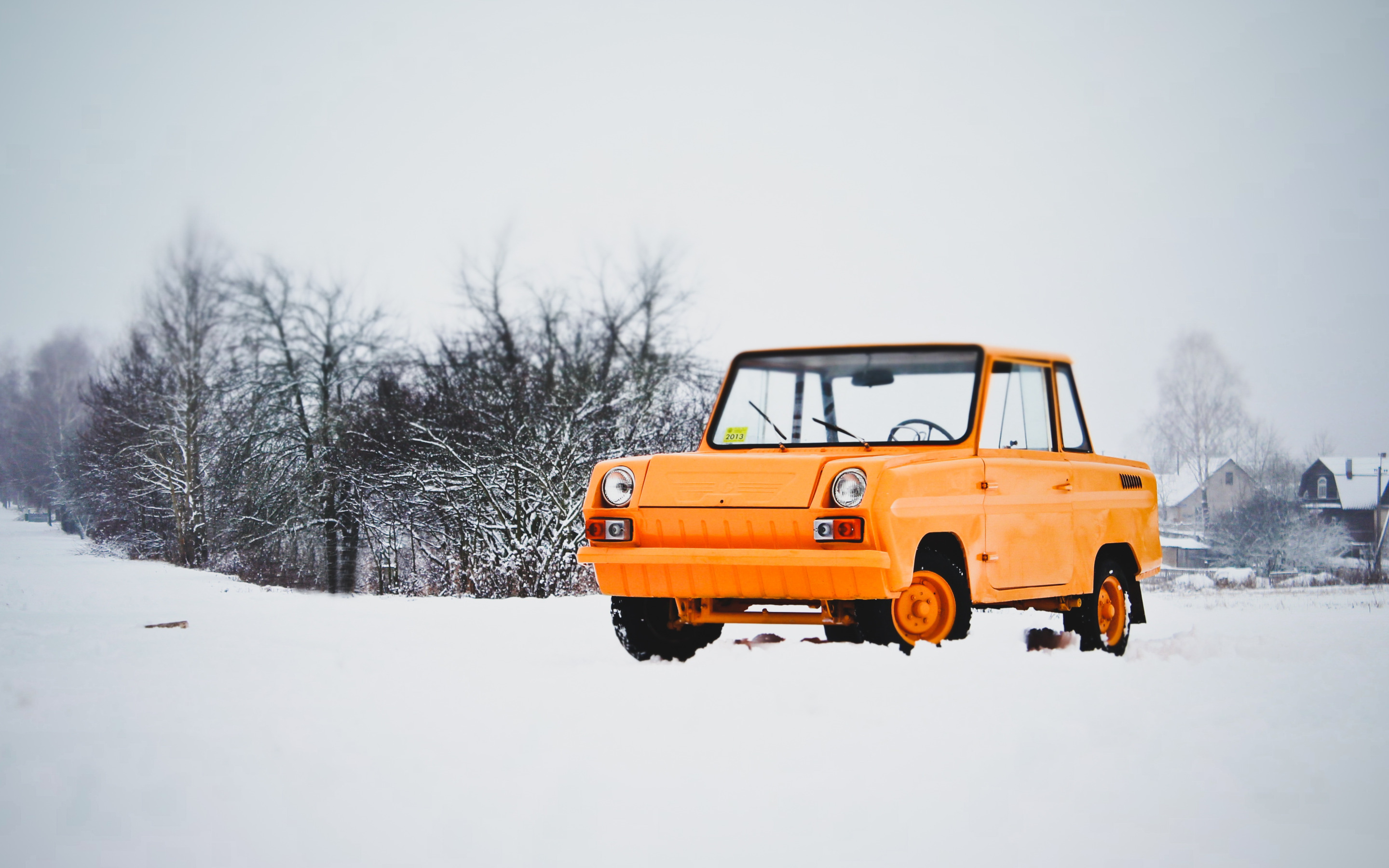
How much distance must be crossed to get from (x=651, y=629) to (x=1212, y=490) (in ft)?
149

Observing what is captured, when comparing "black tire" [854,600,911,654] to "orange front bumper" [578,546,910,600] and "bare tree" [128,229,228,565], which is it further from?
"bare tree" [128,229,228,565]

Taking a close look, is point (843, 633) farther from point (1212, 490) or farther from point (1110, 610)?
point (1212, 490)

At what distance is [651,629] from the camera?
25.7 feet

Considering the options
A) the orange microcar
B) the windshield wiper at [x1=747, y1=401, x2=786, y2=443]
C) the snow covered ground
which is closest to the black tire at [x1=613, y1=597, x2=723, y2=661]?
the orange microcar

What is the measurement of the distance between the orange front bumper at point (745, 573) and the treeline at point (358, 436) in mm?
11717

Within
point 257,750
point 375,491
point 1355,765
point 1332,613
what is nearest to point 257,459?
point 375,491

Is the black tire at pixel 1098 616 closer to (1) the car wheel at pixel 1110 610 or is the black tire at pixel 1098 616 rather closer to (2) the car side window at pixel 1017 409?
(1) the car wheel at pixel 1110 610

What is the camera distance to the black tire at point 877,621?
6.79 metres

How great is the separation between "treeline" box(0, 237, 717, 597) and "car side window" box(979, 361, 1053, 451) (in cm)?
1117

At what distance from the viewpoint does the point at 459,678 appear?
7.23m

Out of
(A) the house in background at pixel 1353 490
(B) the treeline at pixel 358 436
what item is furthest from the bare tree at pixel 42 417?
(A) the house in background at pixel 1353 490

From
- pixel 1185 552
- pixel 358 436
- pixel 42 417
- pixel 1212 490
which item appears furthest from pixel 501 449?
pixel 1185 552

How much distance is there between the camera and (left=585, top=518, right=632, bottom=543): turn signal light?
714 centimetres

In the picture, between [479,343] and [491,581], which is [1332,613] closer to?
[491,581]
